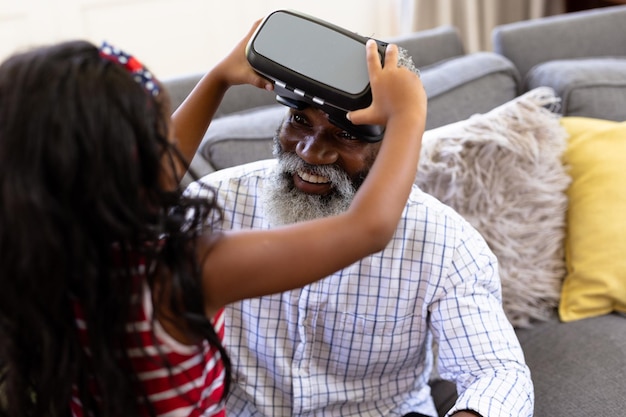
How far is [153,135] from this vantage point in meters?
0.88

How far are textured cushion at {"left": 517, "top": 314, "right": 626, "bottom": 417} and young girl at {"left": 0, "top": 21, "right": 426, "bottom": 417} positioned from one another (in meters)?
0.79

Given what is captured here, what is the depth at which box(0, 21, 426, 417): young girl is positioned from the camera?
0.84 metres

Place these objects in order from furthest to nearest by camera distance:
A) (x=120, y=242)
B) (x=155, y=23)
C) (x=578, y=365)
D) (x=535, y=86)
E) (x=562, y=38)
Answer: (x=155, y=23)
(x=562, y=38)
(x=535, y=86)
(x=578, y=365)
(x=120, y=242)

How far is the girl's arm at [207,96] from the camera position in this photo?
4.15 ft

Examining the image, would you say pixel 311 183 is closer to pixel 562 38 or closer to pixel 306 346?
pixel 306 346

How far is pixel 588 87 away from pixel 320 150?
1029 millimetres

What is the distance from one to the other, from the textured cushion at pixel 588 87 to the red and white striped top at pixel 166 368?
1.34 meters

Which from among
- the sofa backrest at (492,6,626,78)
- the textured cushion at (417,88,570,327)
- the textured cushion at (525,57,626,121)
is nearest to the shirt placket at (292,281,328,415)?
the textured cushion at (417,88,570,327)

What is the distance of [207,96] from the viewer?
4.24 feet

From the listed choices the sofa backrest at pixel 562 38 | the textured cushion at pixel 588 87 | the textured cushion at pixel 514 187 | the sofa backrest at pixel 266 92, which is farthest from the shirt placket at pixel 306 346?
the sofa backrest at pixel 562 38

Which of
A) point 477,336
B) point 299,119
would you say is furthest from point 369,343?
point 299,119

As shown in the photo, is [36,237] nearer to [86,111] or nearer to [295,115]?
[86,111]

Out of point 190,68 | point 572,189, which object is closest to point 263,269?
point 572,189

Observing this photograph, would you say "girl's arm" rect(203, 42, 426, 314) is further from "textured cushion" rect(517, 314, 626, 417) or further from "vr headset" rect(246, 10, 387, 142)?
"textured cushion" rect(517, 314, 626, 417)
